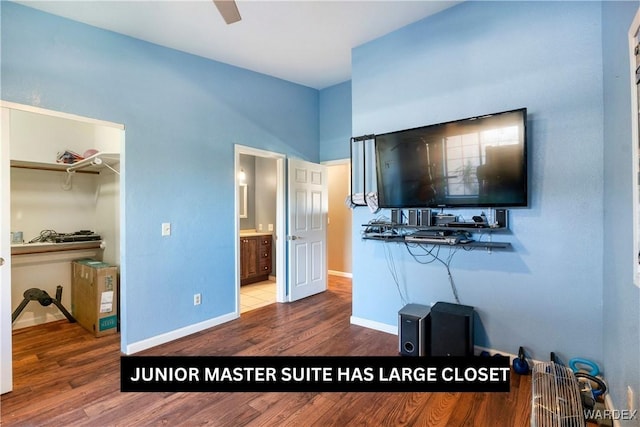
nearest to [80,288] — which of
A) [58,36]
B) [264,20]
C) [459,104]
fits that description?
[58,36]

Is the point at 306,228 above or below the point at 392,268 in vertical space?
above

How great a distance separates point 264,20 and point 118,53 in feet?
4.39

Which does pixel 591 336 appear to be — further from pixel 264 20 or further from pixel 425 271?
pixel 264 20

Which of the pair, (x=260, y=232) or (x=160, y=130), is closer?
(x=160, y=130)

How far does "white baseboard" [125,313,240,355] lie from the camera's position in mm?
2715

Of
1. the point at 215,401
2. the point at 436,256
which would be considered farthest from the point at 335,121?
the point at 215,401

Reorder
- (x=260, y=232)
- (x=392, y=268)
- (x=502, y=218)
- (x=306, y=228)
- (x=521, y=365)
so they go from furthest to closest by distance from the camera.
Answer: (x=260, y=232), (x=306, y=228), (x=392, y=268), (x=502, y=218), (x=521, y=365)

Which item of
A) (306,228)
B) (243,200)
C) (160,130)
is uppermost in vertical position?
(160,130)

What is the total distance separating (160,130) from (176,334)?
2.03m

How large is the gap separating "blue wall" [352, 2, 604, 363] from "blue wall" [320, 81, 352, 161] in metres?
1.38

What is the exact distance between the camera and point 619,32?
160 cm

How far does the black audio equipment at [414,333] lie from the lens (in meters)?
2.42

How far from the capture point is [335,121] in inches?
172

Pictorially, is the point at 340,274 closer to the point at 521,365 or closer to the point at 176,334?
the point at 176,334
